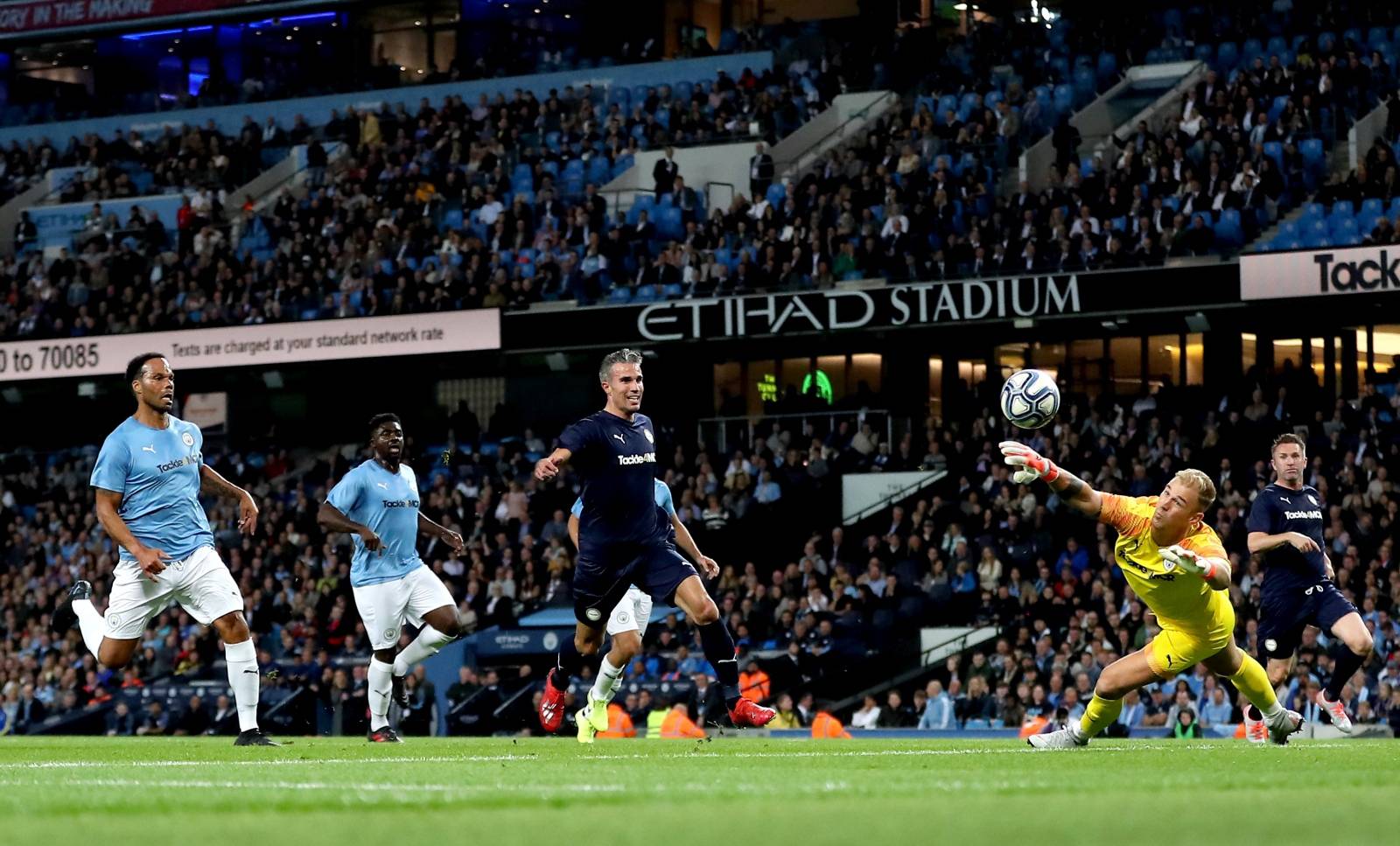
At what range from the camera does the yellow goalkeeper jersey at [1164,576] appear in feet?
38.3

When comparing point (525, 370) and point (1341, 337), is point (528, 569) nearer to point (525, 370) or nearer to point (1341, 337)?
point (525, 370)

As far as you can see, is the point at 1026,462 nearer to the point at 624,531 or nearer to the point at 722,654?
the point at 722,654

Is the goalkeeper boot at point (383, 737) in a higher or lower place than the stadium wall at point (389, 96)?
lower

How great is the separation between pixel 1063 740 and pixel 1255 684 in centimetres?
125

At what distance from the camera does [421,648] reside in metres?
15.5

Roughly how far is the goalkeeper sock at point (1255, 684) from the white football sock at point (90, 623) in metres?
7.41

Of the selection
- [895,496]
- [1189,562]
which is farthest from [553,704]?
[895,496]

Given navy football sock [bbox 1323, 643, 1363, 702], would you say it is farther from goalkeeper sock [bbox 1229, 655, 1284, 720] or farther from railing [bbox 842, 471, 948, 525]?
railing [bbox 842, 471, 948, 525]

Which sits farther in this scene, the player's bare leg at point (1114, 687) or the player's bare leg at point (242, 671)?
the player's bare leg at point (242, 671)

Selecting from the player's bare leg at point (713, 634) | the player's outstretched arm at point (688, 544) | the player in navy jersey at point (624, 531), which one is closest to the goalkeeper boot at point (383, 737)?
the player in navy jersey at point (624, 531)

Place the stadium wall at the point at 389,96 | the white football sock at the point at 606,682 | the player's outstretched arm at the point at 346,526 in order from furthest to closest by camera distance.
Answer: the stadium wall at the point at 389,96, the player's outstretched arm at the point at 346,526, the white football sock at the point at 606,682

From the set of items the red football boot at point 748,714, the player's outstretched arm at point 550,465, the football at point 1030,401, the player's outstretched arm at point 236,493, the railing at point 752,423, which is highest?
→ the railing at point 752,423

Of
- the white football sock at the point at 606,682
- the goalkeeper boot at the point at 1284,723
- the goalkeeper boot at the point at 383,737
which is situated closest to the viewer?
the goalkeeper boot at the point at 1284,723

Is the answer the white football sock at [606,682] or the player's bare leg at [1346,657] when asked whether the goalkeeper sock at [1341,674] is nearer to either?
the player's bare leg at [1346,657]
